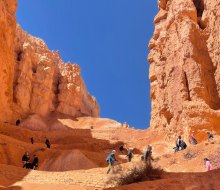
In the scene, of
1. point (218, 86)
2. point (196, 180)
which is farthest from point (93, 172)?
point (218, 86)

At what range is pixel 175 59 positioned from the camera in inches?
1487

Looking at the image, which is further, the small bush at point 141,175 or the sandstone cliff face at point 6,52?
the sandstone cliff face at point 6,52

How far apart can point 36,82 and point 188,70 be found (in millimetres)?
32446

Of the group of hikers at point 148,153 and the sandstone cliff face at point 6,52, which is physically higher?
the sandstone cliff face at point 6,52

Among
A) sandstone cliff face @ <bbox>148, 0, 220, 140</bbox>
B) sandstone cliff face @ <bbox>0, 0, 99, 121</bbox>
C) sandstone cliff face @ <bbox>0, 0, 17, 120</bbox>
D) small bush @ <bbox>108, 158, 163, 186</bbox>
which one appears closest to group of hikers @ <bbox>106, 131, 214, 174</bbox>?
small bush @ <bbox>108, 158, 163, 186</bbox>

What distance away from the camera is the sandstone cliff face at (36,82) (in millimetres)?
46031

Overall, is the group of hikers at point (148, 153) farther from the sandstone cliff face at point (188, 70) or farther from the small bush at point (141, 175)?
the sandstone cliff face at point (188, 70)

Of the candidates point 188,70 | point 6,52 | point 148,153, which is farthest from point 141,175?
point 6,52

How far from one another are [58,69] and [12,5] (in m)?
25.6

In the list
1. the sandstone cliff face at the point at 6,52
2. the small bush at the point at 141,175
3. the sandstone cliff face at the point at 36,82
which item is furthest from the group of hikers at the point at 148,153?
the sandstone cliff face at the point at 36,82

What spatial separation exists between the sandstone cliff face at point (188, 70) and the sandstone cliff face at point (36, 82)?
1750 centimetres

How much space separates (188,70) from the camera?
35281 mm

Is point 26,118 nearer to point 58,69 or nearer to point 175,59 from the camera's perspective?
point 58,69

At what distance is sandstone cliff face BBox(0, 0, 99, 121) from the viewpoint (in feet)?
151
